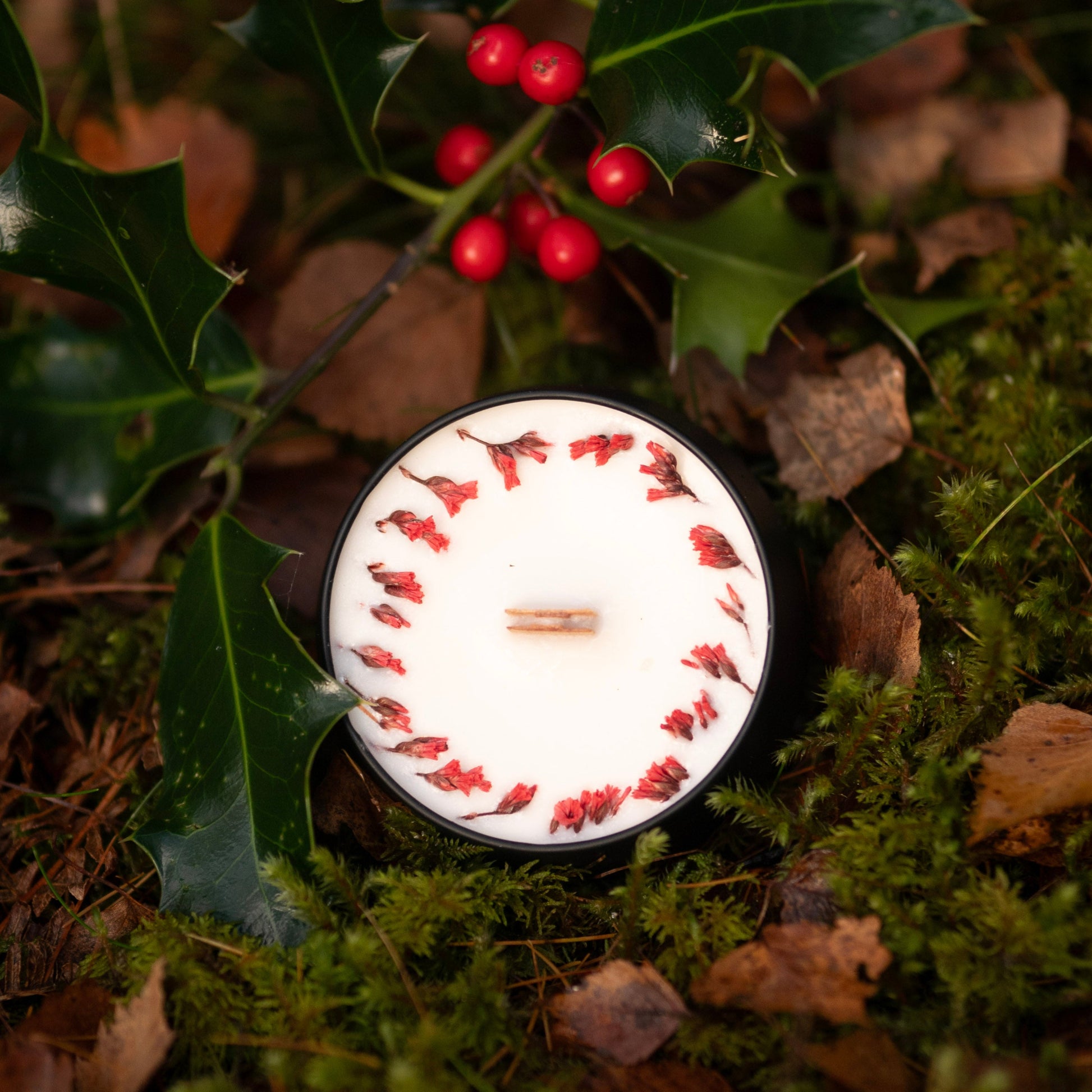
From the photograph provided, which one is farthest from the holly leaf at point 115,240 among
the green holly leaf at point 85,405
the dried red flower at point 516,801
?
the dried red flower at point 516,801

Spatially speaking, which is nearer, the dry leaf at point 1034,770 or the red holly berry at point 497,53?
the dry leaf at point 1034,770

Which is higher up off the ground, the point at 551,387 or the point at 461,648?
the point at 551,387

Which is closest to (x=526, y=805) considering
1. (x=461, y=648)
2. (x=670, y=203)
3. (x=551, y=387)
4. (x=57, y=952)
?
(x=461, y=648)

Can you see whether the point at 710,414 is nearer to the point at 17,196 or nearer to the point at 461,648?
the point at 461,648

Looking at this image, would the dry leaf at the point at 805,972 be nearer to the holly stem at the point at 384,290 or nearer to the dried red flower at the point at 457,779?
the dried red flower at the point at 457,779

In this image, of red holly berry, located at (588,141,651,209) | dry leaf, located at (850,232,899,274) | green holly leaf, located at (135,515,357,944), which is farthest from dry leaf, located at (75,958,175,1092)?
dry leaf, located at (850,232,899,274)

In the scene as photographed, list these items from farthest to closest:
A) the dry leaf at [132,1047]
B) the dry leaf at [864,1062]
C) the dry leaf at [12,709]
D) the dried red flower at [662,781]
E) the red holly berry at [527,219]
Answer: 1. the red holly berry at [527,219]
2. the dry leaf at [12,709]
3. the dried red flower at [662,781]
4. the dry leaf at [132,1047]
5. the dry leaf at [864,1062]
